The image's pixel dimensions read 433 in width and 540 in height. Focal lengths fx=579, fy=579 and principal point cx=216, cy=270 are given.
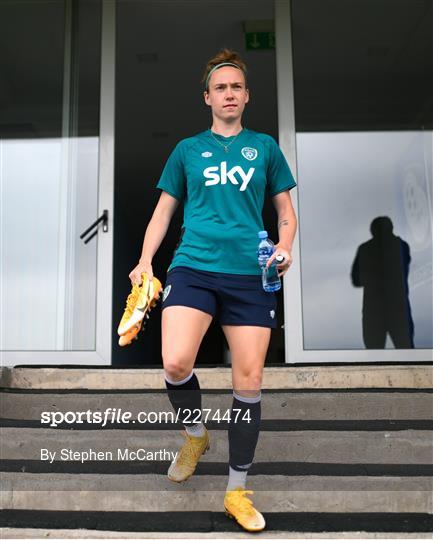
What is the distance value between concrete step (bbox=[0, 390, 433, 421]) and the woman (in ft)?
2.69

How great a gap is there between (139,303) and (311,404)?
53.5 inches

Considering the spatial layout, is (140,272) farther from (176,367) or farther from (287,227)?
(287,227)

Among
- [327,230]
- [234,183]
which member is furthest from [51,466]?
[327,230]

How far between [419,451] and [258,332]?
1.15 metres

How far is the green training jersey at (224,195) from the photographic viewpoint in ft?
6.52

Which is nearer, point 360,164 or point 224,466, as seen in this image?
point 224,466

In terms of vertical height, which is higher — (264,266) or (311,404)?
(264,266)

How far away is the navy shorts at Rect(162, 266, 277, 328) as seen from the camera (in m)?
1.95

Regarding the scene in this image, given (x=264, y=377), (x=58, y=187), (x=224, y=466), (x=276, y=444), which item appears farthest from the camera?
(x=58, y=187)

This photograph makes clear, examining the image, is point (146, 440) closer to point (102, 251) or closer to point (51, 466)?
point (51, 466)

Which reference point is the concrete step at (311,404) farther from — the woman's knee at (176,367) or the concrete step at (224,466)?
the woman's knee at (176,367)

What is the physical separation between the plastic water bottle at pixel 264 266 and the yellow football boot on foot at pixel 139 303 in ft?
1.19

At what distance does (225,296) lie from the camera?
196 cm

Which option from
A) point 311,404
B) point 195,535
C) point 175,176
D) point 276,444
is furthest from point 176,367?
point 311,404
